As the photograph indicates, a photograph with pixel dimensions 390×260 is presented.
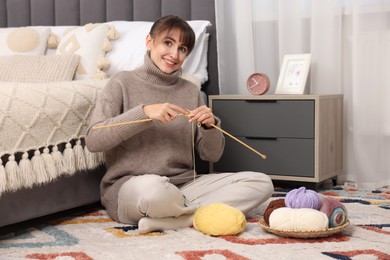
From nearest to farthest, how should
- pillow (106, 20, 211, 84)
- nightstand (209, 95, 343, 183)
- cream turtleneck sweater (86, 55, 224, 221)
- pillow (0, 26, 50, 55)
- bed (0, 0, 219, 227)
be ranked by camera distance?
bed (0, 0, 219, 227) < cream turtleneck sweater (86, 55, 224, 221) < nightstand (209, 95, 343, 183) < pillow (106, 20, 211, 84) < pillow (0, 26, 50, 55)

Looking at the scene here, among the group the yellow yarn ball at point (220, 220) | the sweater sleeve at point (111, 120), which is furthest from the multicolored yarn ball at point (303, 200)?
the sweater sleeve at point (111, 120)

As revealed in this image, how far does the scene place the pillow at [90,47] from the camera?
102 inches

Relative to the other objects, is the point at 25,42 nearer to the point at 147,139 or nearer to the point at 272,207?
the point at 147,139

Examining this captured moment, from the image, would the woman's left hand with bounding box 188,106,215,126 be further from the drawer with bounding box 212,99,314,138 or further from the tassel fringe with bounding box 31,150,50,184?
the drawer with bounding box 212,99,314,138

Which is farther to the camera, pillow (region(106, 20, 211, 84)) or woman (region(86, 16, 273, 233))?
pillow (region(106, 20, 211, 84))

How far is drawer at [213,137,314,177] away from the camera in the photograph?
7.87 feet

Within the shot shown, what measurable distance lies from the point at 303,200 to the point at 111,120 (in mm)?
606

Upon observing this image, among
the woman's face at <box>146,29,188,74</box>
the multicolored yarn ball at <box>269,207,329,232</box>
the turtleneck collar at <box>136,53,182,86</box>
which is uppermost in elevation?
the woman's face at <box>146,29,188,74</box>

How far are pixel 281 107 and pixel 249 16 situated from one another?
0.56 m

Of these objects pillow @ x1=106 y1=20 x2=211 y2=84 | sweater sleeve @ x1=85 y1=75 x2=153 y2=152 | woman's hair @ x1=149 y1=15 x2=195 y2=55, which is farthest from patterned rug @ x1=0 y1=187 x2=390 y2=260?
pillow @ x1=106 y1=20 x2=211 y2=84

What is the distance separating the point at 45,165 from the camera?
69.6 inches

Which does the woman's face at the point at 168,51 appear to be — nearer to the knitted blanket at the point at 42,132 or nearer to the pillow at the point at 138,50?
the knitted blanket at the point at 42,132

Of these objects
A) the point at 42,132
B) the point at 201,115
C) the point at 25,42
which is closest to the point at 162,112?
the point at 201,115

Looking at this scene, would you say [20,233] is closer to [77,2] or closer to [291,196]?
[291,196]
